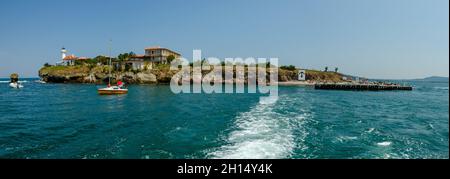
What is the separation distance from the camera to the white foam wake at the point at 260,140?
1492 centimetres

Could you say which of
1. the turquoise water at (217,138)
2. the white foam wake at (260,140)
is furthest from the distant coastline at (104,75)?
the white foam wake at (260,140)

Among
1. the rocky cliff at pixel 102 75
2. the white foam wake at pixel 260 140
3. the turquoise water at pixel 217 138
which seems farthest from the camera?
the rocky cliff at pixel 102 75

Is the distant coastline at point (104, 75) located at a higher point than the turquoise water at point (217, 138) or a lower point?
higher

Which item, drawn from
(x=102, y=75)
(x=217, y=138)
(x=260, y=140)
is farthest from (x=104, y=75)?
(x=260, y=140)

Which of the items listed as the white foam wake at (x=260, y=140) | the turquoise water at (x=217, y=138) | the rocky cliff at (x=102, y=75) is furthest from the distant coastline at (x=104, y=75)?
the white foam wake at (x=260, y=140)

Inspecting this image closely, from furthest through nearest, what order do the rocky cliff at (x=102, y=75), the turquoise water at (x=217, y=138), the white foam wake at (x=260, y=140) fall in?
the rocky cliff at (x=102, y=75) → the turquoise water at (x=217, y=138) → the white foam wake at (x=260, y=140)

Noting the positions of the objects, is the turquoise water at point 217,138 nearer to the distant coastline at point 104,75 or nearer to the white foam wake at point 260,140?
the white foam wake at point 260,140

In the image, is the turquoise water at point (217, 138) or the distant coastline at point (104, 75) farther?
the distant coastline at point (104, 75)

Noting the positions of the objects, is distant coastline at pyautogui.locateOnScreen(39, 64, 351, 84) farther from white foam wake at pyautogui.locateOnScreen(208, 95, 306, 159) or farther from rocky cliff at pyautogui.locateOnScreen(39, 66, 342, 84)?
white foam wake at pyautogui.locateOnScreen(208, 95, 306, 159)

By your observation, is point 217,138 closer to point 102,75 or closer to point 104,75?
point 104,75

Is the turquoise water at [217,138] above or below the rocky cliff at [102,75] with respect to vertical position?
below
